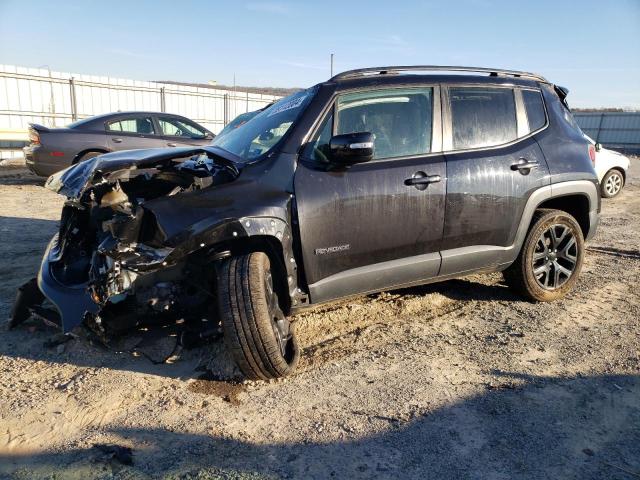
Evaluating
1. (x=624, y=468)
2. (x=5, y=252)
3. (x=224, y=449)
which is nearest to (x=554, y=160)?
(x=624, y=468)

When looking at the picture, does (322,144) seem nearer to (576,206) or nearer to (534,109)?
(534,109)

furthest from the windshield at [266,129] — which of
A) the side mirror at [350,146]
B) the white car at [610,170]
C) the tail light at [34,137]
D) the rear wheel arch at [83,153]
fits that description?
the white car at [610,170]

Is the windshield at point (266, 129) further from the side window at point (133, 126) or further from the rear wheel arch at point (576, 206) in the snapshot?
the side window at point (133, 126)

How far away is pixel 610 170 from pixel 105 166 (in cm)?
1088

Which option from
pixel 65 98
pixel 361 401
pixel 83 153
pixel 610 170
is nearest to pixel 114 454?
pixel 361 401

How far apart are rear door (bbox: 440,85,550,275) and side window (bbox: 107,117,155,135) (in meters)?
7.64

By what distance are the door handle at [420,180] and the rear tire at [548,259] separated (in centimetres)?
127

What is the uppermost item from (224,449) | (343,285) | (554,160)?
(554,160)

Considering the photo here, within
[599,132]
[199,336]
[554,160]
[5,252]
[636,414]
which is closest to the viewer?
[636,414]

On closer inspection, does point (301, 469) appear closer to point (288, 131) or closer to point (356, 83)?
point (288, 131)

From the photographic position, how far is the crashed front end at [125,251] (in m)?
2.92

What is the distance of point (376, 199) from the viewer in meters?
3.38

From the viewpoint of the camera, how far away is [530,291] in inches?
171

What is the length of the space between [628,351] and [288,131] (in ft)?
9.83
